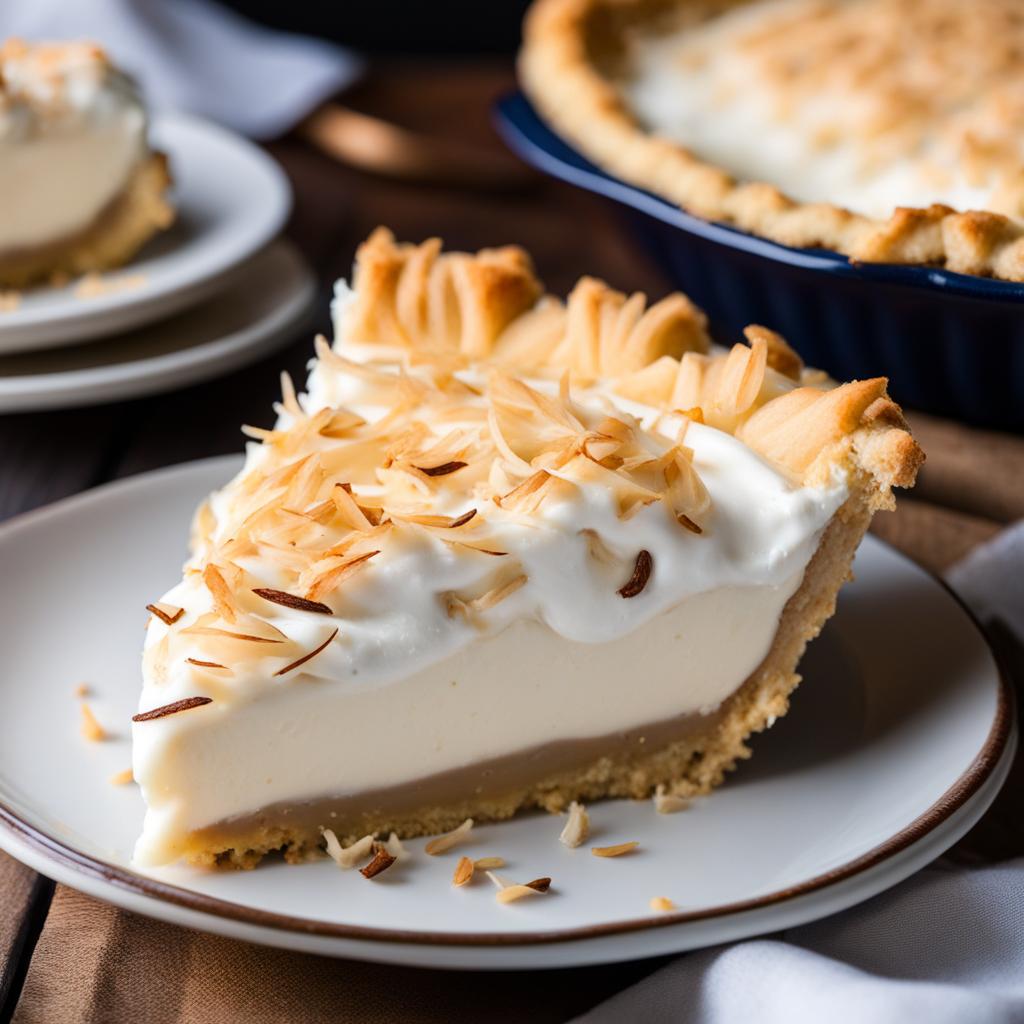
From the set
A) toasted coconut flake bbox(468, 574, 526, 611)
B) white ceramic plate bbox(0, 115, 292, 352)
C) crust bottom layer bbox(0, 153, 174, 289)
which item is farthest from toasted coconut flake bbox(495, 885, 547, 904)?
crust bottom layer bbox(0, 153, 174, 289)

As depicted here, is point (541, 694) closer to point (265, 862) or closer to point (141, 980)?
point (265, 862)

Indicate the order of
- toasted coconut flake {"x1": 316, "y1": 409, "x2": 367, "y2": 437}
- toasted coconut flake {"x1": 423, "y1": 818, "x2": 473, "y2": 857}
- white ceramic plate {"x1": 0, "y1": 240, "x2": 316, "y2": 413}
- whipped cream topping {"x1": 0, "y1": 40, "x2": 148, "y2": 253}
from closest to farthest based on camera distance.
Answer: toasted coconut flake {"x1": 423, "y1": 818, "x2": 473, "y2": 857}, toasted coconut flake {"x1": 316, "y1": 409, "x2": 367, "y2": 437}, white ceramic plate {"x1": 0, "y1": 240, "x2": 316, "y2": 413}, whipped cream topping {"x1": 0, "y1": 40, "x2": 148, "y2": 253}

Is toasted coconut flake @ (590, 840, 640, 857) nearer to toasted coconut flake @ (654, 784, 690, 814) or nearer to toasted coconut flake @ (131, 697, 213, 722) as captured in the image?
toasted coconut flake @ (654, 784, 690, 814)

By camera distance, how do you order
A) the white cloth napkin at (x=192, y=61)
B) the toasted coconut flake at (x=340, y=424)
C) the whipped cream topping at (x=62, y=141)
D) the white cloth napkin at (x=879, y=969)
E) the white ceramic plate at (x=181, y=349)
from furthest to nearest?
1. the white cloth napkin at (x=192, y=61)
2. the whipped cream topping at (x=62, y=141)
3. the white ceramic plate at (x=181, y=349)
4. the toasted coconut flake at (x=340, y=424)
5. the white cloth napkin at (x=879, y=969)

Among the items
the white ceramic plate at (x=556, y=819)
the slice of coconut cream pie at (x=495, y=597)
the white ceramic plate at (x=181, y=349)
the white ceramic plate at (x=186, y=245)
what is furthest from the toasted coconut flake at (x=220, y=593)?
the white ceramic plate at (x=186, y=245)

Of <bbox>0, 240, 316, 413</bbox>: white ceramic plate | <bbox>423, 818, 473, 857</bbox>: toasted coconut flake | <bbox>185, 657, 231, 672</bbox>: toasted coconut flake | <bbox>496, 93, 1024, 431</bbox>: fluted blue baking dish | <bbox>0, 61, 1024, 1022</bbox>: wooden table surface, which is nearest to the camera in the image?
<bbox>185, 657, 231, 672</bbox>: toasted coconut flake

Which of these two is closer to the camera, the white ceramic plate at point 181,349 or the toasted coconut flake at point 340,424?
the toasted coconut flake at point 340,424

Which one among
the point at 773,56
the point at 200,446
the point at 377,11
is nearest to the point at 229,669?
the point at 200,446

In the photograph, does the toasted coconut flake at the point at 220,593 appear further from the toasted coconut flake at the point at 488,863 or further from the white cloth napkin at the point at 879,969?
the white cloth napkin at the point at 879,969
